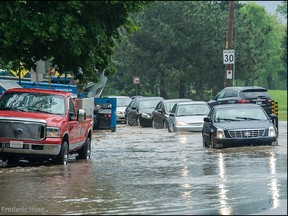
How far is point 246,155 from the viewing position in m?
23.0

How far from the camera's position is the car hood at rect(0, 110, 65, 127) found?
2105cm

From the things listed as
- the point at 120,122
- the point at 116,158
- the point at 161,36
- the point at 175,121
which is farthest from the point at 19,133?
the point at 161,36

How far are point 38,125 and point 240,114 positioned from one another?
7548 mm

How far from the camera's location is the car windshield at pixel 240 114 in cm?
2634

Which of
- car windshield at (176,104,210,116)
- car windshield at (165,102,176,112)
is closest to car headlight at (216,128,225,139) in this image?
car windshield at (176,104,210,116)

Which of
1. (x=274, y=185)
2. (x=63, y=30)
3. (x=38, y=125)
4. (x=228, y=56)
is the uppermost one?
(x=228, y=56)

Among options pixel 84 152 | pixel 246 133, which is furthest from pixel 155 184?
pixel 246 133

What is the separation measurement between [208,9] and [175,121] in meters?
50.0

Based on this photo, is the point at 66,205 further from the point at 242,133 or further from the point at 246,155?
the point at 242,133

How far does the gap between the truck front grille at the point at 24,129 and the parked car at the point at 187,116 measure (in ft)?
52.2

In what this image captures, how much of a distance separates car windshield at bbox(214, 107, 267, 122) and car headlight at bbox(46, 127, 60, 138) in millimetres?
6773

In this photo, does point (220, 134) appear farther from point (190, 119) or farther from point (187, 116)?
point (187, 116)

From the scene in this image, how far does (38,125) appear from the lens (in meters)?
20.9

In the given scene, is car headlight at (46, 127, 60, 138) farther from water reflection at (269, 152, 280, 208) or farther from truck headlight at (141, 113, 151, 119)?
truck headlight at (141, 113, 151, 119)
